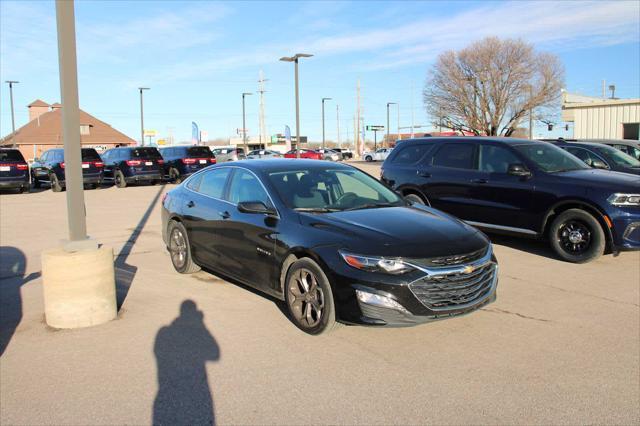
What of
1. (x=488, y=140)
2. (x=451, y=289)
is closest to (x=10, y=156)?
(x=488, y=140)

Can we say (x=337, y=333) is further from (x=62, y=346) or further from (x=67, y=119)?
(x=67, y=119)

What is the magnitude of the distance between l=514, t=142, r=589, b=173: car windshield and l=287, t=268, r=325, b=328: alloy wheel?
4995 millimetres

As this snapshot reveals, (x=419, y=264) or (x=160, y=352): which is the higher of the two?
(x=419, y=264)

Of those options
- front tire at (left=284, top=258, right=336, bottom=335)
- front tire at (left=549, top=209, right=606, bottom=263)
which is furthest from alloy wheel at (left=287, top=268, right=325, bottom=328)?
front tire at (left=549, top=209, right=606, bottom=263)

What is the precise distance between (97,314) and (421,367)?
2.97 m

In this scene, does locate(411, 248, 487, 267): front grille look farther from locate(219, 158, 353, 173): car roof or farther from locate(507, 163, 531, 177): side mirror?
locate(507, 163, 531, 177): side mirror

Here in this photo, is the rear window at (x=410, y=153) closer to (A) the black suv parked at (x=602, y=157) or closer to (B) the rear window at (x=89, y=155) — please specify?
(A) the black suv parked at (x=602, y=157)

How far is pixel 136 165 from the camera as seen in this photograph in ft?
72.2

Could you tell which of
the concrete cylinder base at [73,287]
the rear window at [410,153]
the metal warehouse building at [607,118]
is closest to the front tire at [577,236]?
the rear window at [410,153]

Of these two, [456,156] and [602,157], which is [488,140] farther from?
[602,157]

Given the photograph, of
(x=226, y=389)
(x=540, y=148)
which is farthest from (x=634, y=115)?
(x=226, y=389)

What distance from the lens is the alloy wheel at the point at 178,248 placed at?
682cm

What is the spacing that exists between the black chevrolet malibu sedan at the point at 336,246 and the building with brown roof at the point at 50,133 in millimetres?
57864

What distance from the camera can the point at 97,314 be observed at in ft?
16.4
